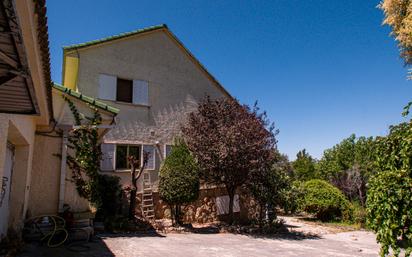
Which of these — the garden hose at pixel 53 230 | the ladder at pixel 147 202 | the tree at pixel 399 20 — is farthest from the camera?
the ladder at pixel 147 202

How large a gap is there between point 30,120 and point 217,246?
6.58 meters

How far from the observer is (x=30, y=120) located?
8.62m

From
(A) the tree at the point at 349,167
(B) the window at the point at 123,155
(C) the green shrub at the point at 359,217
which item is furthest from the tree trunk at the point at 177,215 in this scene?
(A) the tree at the point at 349,167

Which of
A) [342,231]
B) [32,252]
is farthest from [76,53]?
[342,231]

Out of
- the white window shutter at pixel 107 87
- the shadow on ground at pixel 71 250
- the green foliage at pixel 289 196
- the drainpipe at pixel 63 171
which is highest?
the white window shutter at pixel 107 87

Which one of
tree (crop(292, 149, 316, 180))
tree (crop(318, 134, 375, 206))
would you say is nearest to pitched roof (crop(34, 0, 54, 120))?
tree (crop(318, 134, 375, 206))

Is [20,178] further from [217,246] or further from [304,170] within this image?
[304,170]

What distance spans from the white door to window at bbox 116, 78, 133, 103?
7.82 meters

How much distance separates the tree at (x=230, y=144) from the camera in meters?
13.3

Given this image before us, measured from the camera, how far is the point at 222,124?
1417cm

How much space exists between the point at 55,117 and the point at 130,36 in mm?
7191

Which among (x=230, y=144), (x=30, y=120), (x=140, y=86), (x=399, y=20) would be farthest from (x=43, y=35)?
(x=399, y=20)

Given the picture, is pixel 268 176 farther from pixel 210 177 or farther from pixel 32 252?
pixel 32 252

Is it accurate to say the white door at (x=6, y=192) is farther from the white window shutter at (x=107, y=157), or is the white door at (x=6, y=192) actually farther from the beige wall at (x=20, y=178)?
the white window shutter at (x=107, y=157)
